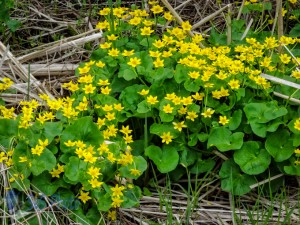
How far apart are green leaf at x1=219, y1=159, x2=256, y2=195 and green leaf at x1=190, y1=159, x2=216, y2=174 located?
51 mm

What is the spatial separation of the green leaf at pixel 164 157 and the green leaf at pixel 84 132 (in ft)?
0.80

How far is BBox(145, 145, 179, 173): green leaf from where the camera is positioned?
2.84m

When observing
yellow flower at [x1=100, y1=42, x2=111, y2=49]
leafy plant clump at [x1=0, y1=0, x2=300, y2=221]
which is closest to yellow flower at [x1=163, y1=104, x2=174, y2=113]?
leafy plant clump at [x1=0, y1=0, x2=300, y2=221]

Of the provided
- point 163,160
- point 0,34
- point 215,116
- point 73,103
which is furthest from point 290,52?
point 0,34

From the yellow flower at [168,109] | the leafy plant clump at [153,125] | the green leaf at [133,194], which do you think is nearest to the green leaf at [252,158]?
the leafy plant clump at [153,125]

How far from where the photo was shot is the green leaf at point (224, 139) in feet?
9.28

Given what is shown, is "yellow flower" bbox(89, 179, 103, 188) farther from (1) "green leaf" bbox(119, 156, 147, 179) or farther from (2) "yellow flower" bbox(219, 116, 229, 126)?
(2) "yellow flower" bbox(219, 116, 229, 126)

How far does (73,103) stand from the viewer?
3.03m

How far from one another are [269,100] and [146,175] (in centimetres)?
67

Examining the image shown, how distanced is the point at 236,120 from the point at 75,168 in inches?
30.3

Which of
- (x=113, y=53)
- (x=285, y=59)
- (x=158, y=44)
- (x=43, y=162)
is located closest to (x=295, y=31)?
(x=285, y=59)

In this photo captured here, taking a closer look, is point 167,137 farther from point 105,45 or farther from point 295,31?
point 295,31

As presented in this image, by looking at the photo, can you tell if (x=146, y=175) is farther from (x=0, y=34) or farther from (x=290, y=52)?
(x=0, y=34)

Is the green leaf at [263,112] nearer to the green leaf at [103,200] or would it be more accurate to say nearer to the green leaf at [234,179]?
the green leaf at [234,179]
